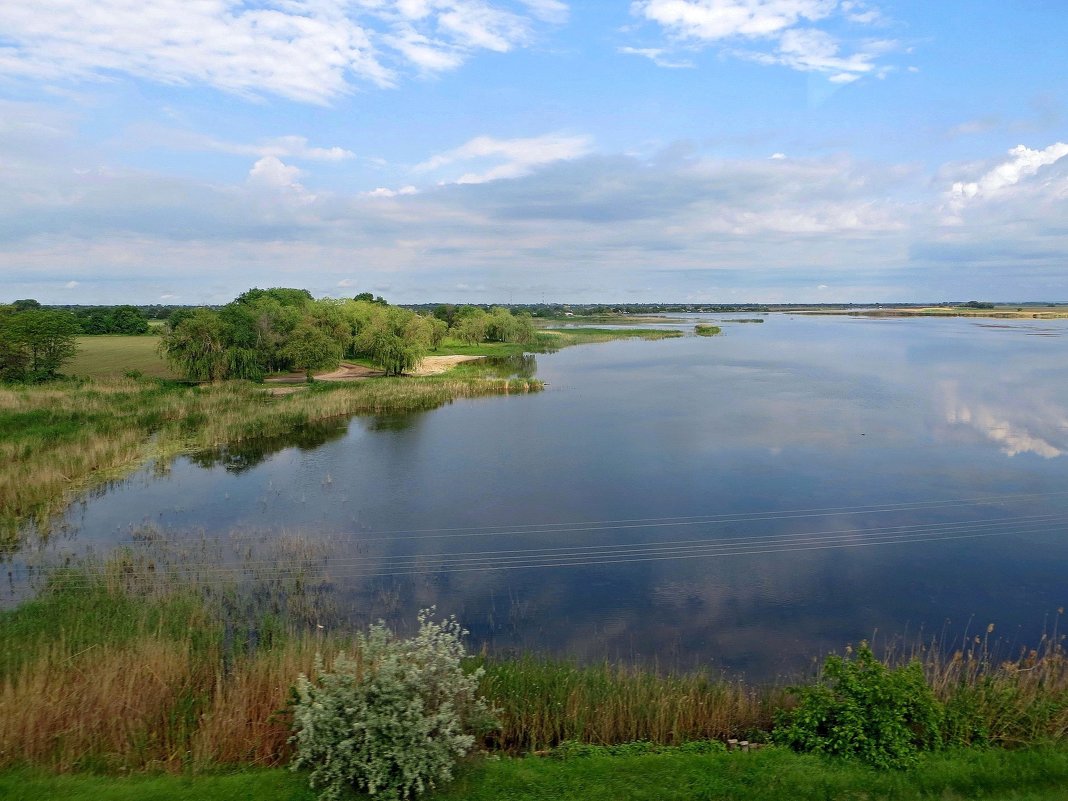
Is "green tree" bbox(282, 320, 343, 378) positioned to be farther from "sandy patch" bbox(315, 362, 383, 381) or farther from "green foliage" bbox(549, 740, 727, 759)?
"green foliage" bbox(549, 740, 727, 759)

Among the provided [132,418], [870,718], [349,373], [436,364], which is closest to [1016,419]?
[870,718]

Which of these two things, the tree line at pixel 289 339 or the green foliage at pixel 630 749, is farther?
the tree line at pixel 289 339

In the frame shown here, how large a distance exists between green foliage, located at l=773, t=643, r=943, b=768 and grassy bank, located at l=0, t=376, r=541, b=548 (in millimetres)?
15725

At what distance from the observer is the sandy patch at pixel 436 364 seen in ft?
161

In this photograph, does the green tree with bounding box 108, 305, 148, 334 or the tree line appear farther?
the green tree with bounding box 108, 305, 148, 334

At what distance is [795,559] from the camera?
14523 mm

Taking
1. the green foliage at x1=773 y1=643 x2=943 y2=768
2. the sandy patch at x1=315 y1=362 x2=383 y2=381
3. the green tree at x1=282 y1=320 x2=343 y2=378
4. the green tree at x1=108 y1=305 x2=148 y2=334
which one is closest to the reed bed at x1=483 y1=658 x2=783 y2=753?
the green foliage at x1=773 y1=643 x2=943 y2=768

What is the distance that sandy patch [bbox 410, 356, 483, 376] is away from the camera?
49156mm

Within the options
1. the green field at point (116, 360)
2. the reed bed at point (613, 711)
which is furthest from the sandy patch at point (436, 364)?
the reed bed at point (613, 711)

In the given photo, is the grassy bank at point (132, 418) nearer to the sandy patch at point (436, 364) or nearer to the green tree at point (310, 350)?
the green tree at point (310, 350)

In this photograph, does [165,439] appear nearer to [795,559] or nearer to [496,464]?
[496,464]

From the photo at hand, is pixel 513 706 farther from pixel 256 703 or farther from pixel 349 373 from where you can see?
pixel 349 373

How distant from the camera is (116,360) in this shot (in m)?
50.6

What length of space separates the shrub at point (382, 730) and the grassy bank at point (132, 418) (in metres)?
12.2
